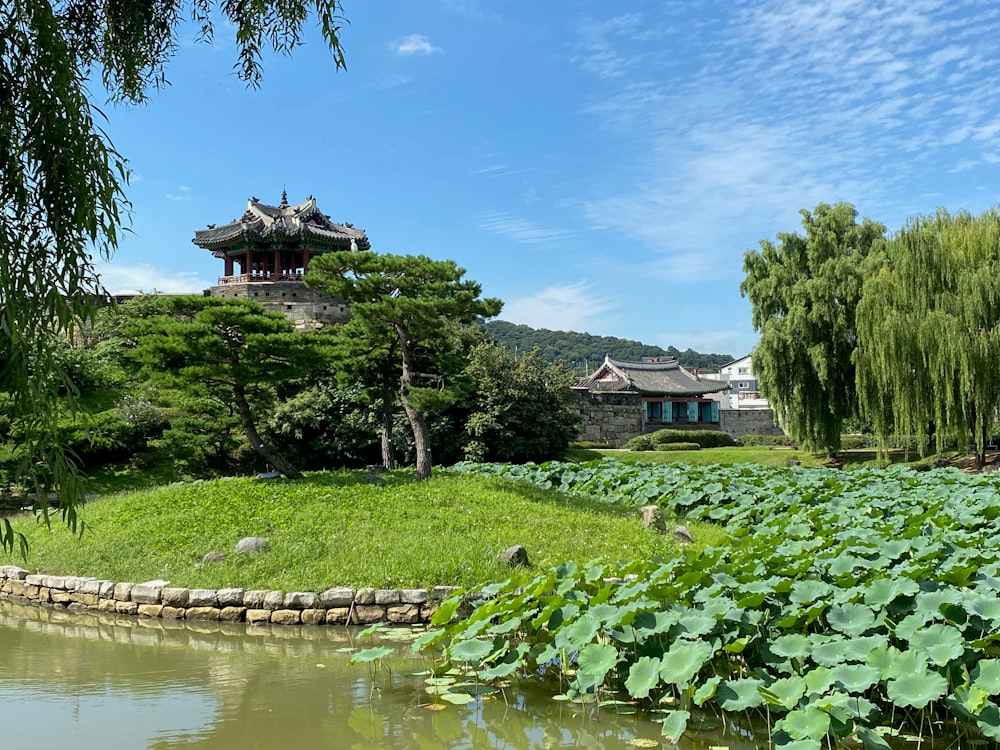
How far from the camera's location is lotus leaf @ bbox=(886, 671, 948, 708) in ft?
9.91

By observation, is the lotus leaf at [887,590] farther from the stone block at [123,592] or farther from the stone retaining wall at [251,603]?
the stone block at [123,592]

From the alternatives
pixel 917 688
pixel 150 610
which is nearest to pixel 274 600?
pixel 150 610

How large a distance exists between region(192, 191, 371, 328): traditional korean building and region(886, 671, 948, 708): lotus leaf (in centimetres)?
2286

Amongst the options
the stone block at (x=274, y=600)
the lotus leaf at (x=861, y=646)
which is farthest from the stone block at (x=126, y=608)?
the lotus leaf at (x=861, y=646)

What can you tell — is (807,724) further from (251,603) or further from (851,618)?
(251,603)

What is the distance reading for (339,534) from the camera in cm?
760

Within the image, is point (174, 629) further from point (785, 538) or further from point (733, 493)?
point (733, 493)

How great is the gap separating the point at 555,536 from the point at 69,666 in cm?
431

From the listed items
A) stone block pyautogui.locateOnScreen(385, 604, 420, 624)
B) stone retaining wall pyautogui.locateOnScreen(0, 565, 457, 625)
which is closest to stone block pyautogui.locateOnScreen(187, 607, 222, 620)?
stone retaining wall pyautogui.locateOnScreen(0, 565, 457, 625)

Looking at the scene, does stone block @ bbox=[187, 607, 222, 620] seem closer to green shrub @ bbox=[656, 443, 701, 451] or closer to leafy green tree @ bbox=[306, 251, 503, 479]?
leafy green tree @ bbox=[306, 251, 503, 479]

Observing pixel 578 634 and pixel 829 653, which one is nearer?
pixel 829 653

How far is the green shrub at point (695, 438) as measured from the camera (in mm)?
26453

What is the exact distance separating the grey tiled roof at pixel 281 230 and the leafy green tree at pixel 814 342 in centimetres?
1537

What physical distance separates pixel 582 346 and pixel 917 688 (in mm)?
83872
